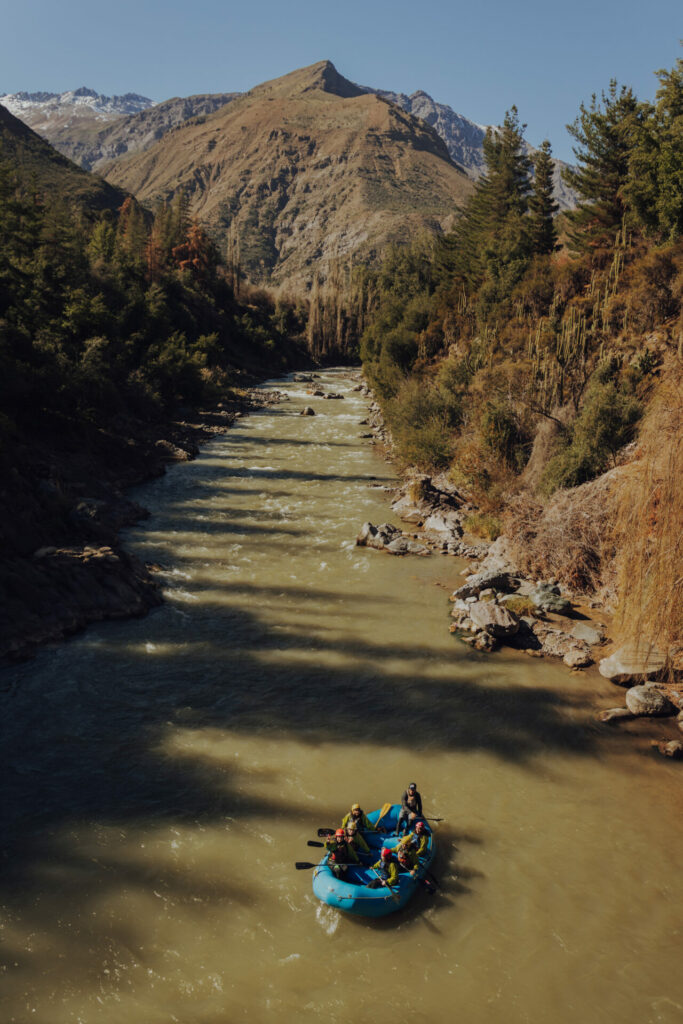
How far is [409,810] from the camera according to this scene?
8.98m

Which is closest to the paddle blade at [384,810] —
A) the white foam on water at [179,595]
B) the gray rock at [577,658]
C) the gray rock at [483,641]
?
the gray rock at [483,641]

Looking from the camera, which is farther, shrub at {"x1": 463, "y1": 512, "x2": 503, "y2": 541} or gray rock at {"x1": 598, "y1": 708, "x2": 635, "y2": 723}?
shrub at {"x1": 463, "y1": 512, "x2": 503, "y2": 541}

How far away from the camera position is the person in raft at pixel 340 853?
809 cm

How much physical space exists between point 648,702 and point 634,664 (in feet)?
3.31

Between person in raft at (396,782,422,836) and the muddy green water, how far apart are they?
734 mm

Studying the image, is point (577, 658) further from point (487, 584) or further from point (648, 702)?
point (487, 584)

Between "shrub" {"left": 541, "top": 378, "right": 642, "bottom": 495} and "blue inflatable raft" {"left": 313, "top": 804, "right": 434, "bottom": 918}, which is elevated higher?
"shrub" {"left": 541, "top": 378, "right": 642, "bottom": 495}

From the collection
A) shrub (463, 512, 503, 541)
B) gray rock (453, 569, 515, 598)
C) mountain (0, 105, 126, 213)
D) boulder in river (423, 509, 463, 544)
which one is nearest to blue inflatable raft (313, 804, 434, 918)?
gray rock (453, 569, 515, 598)

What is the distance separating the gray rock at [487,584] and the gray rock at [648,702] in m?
5.07

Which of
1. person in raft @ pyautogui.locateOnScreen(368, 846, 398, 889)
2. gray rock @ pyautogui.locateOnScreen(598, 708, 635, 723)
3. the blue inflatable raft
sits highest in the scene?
gray rock @ pyautogui.locateOnScreen(598, 708, 635, 723)

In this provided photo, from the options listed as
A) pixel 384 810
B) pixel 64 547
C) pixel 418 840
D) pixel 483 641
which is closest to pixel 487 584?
pixel 483 641

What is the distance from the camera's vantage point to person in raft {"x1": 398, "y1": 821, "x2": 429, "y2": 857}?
Result: 8.32 metres

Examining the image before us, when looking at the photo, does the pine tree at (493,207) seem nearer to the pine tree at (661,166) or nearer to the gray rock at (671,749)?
the pine tree at (661,166)

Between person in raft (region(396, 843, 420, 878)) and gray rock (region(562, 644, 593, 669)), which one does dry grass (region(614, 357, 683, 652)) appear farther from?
person in raft (region(396, 843, 420, 878))
